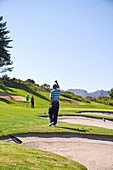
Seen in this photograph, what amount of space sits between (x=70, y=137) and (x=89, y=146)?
59.6 inches

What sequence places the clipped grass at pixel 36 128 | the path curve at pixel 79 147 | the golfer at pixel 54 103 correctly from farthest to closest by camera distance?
1. the golfer at pixel 54 103
2. the clipped grass at pixel 36 128
3. the path curve at pixel 79 147

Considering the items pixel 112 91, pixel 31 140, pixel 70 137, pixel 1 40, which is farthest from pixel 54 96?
pixel 112 91

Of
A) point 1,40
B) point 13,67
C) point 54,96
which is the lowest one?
point 54,96

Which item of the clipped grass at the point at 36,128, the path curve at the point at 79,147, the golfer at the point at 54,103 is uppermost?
the golfer at the point at 54,103

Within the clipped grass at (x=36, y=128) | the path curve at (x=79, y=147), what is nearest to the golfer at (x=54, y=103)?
the clipped grass at (x=36, y=128)

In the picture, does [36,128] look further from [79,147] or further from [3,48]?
[3,48]

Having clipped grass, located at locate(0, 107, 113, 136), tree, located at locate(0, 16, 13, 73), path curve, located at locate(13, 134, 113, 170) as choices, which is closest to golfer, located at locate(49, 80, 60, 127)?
clipped grass, located at locate(0, 107, 113, 136)

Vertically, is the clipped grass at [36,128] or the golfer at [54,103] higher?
the golfer at [54,103]

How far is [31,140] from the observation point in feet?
25.0

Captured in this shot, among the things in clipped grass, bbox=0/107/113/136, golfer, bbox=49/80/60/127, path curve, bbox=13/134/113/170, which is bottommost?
path curve, bbox=13/134/113/170

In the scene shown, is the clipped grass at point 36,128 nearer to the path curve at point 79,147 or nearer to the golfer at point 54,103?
the path curve at point 79,147

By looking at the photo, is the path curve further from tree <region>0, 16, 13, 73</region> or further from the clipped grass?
tree <region>0, 16, 13, 73</region>

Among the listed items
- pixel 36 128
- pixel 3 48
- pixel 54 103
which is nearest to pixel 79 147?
pixel 36 128

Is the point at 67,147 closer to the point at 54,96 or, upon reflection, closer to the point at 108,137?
the point at 108,137
